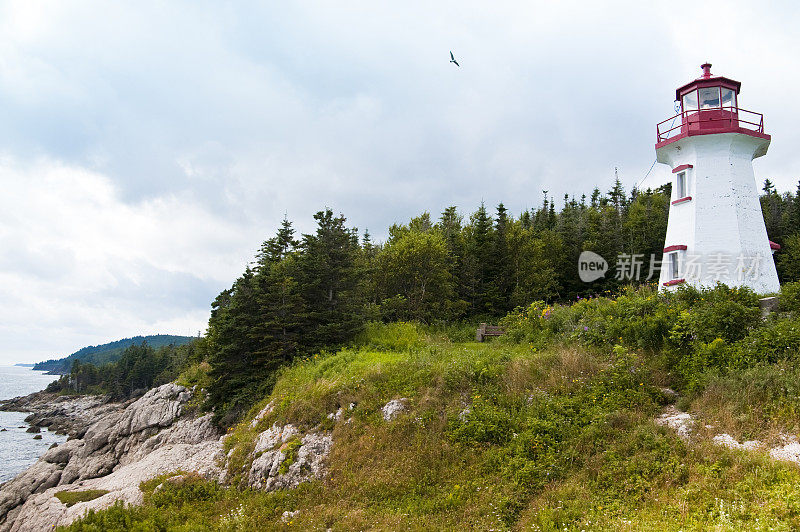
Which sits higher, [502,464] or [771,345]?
[771,345]

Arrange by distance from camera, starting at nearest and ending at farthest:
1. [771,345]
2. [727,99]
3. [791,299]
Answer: [771,345]
[791,299]
[727,99]

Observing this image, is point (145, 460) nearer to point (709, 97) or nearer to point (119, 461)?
point (119, 461)

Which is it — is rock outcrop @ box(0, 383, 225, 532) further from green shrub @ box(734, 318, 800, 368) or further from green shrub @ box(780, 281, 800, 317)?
green shrub @ box(780, 281, 800, 317)

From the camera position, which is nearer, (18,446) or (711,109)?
(711,109)

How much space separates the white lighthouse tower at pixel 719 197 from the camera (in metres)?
15.7

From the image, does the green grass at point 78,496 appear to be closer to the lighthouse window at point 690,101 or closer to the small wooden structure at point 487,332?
the small wooden structure at point 487,332

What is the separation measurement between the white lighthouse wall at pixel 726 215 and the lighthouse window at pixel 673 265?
0.36 meters

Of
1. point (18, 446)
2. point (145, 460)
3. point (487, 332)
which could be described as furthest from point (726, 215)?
point (18, 446)

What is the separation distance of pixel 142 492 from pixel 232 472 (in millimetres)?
2502

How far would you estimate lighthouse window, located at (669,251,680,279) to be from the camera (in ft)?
55.2

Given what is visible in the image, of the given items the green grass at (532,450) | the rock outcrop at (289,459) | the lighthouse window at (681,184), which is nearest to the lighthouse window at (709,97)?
the lighthouse window at (681,184)

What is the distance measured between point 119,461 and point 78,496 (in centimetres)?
647

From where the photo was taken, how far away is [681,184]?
56.6 ft

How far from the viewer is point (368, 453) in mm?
10906
